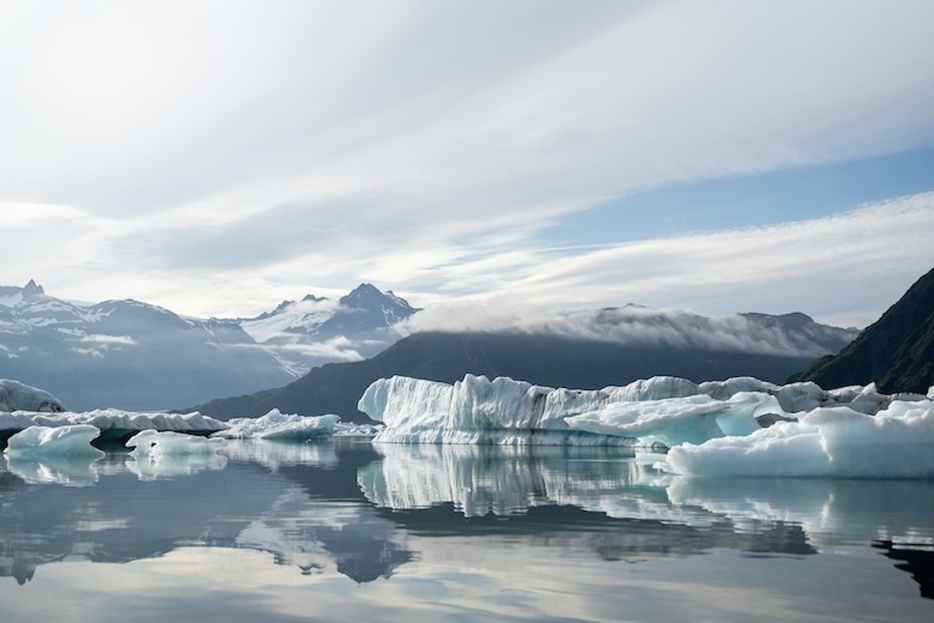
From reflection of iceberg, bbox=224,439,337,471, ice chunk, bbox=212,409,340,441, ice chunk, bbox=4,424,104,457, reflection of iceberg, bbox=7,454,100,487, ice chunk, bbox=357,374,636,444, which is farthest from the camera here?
ice chunk, bbox=212,409,340,441

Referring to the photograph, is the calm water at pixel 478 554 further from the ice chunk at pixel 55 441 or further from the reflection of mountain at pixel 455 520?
the ice chunk at pixel 55 441

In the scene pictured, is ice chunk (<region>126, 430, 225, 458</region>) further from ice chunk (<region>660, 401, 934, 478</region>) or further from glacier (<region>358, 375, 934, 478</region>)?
ice chunk (<region>660, 401, 934, 478</region>)

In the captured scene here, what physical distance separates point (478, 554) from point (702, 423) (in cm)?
2544

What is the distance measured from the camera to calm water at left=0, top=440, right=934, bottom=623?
7.62 m

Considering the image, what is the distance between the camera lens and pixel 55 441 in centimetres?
4238

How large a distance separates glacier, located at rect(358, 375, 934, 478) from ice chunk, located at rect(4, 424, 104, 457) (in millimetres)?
22080

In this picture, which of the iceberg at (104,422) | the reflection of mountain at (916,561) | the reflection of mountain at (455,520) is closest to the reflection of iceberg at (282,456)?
the iceberg at (104,422)

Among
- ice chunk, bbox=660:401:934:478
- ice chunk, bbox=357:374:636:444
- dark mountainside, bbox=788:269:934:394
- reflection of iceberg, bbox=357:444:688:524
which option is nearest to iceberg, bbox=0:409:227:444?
ice chunk, bbox=357:374:636:444

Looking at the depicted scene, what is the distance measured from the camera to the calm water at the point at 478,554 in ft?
25.0

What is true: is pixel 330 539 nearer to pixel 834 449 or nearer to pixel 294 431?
pixel 834 449

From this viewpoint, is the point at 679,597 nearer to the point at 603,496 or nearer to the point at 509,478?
the point at 603,496

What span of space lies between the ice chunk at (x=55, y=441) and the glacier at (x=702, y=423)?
72.4 ft

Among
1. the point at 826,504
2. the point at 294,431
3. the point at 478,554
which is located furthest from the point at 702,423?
the point at 294,431

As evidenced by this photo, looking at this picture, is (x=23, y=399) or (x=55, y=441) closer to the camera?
(x=55, y=441)
